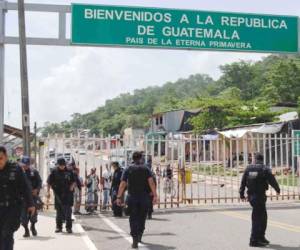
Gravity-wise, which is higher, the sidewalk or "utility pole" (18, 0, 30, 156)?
"utility pole" (18, 0, 30, 156)

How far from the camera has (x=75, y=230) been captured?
38.6ft

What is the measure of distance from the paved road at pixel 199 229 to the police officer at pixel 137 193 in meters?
0.41

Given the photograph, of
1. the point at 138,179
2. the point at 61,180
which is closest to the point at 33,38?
the point at 61,180

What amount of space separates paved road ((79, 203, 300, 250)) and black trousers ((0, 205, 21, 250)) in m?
3.23

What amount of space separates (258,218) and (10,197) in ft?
15.3

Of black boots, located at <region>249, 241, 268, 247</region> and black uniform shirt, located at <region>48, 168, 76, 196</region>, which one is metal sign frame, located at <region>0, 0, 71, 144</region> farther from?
black boots, located at <region>249, 241, 268, 247</region>

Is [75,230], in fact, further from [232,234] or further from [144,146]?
[144,146]

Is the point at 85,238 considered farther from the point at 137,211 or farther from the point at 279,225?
the point at 279,225

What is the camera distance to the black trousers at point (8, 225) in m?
6.37

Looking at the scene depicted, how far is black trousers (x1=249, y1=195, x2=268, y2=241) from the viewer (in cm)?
934

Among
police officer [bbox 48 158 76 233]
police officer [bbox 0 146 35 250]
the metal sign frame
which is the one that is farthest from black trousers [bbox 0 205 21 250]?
the metal sign frame

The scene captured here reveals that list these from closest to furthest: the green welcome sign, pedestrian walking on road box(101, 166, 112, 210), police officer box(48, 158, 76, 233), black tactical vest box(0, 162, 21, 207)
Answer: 1. black tactical vest box(0, 162, 21, 207)
2. police officer box(48, 158, 76, 233)
3. the green welcome sign
4. pedestrian walking on road box(101, 166, 112, 210)

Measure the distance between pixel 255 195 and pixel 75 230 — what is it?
4067mm

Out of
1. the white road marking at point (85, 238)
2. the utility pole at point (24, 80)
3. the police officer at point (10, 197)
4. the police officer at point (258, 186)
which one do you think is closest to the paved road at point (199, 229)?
the white road marking at point (85, 238)
